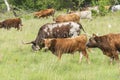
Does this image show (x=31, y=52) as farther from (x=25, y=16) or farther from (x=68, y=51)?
(x=25, y=16)

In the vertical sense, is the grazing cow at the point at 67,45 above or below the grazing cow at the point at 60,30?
above

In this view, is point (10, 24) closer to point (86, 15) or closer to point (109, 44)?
point (86, 15)

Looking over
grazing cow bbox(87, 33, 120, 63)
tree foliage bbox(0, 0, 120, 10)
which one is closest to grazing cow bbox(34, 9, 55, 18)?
tree foliage bbox(0, 0, 120, 10)

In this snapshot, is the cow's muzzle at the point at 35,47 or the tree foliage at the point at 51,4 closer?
the cow's muzzle at the point at 35,47

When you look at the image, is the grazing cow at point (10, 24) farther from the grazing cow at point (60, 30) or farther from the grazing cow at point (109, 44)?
the grazing cow at point (109, 44)

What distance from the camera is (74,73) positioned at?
29.8 feet

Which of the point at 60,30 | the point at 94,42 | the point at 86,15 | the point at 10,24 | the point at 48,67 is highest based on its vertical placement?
the point at 48,67

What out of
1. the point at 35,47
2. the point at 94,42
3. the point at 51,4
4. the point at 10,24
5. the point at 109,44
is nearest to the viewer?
the point at 109,44

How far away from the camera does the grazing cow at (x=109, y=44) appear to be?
414 inches

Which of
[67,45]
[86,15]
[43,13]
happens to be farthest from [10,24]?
[67,45]

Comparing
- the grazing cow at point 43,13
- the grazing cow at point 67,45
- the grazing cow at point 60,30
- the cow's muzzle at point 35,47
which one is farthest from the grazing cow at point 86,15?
the grazing cow at point 67,45

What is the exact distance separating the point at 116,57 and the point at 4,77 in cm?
349

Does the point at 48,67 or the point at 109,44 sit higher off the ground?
the point at 48,67

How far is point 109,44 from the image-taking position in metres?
10.6
